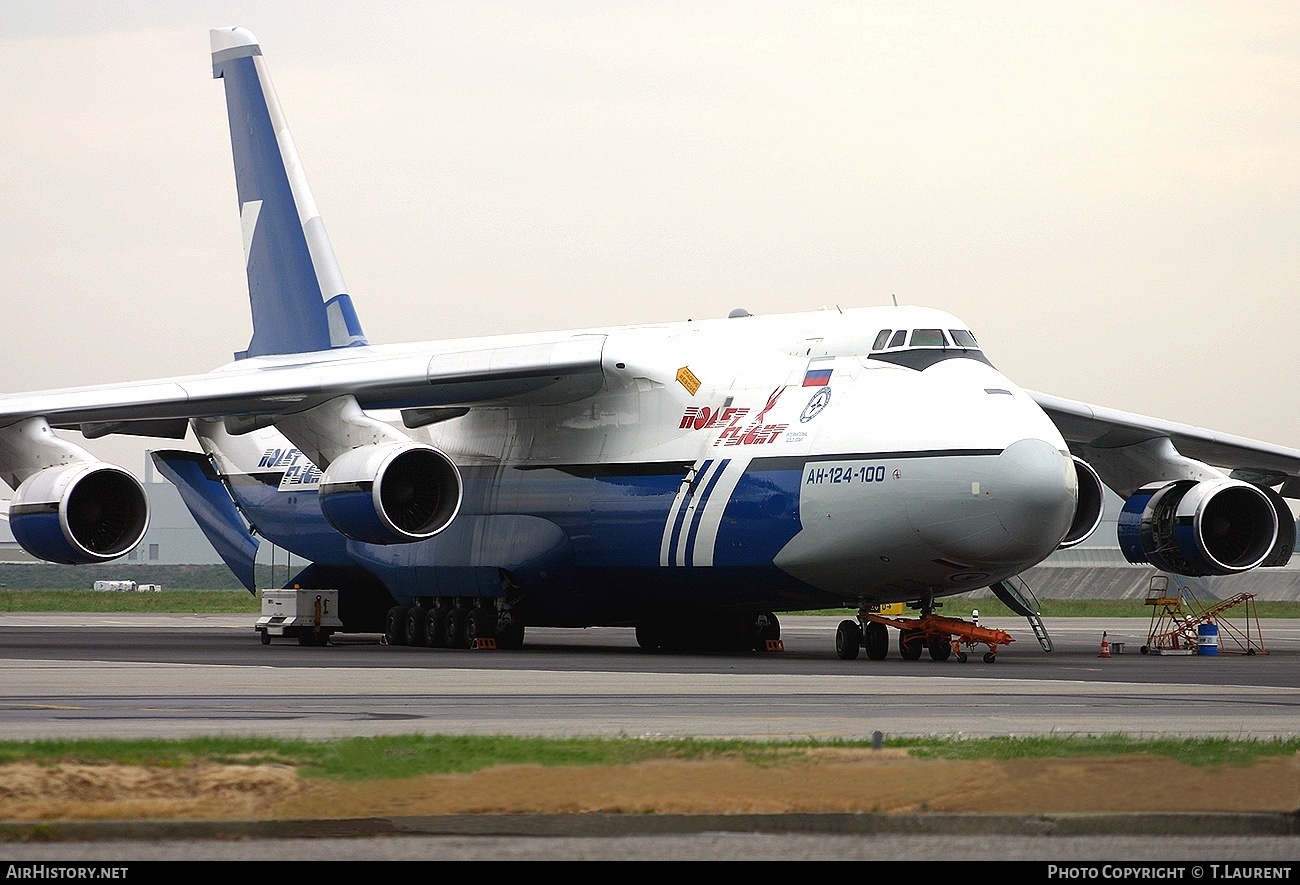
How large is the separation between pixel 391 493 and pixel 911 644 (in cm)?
791

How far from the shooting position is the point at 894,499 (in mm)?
24031

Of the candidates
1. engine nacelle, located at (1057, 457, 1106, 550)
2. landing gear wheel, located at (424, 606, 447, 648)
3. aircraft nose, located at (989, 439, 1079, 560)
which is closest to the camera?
aircraft nose, located at (989, 439, 1079, 560)

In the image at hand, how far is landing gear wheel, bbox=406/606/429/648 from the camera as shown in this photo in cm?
3131

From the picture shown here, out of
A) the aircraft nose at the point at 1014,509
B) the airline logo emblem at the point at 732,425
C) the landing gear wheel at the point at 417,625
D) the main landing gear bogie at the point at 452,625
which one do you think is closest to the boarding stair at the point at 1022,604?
the aircraft nose at the point at 1014,509

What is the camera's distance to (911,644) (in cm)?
2538

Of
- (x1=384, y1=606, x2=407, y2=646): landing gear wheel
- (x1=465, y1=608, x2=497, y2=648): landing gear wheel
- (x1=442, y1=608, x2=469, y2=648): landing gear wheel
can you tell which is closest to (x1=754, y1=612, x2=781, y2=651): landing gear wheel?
(x1=465, y1=608, x2=497, y2=648): landing gear wheel

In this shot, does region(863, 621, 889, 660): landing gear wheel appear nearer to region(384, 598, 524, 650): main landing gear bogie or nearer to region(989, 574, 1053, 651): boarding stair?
region(989, 574, 1053, 651): boarding stair

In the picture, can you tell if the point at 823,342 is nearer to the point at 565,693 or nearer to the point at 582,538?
the point at 582,538

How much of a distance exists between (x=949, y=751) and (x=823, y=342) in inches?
612

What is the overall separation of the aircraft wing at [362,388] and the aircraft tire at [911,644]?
245 inches

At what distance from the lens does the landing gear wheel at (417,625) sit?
31.3 meters

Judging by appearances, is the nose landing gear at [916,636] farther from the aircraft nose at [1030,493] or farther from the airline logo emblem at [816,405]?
the airline logo emblem at [816,405]

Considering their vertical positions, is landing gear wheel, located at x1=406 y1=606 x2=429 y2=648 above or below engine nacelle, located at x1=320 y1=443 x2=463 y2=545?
below

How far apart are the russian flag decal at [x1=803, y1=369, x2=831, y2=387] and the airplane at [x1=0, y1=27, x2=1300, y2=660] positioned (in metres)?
0.04
